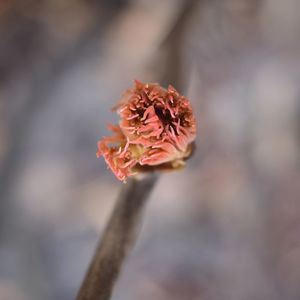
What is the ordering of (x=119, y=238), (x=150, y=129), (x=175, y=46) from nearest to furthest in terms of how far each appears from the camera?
1. (x=150, y=129)
2. (x=119, y=238)
3. (x=175, y=46)

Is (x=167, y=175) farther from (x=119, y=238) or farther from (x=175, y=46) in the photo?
(x=119, y=238)

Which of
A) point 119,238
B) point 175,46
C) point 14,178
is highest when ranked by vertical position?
point 175,46

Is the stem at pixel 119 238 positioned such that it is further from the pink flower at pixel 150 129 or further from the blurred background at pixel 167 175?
the blurred background at pixel 167 175

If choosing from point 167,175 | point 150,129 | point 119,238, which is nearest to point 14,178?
point 167,175

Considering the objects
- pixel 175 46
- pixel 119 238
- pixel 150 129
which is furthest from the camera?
pixel 175 46

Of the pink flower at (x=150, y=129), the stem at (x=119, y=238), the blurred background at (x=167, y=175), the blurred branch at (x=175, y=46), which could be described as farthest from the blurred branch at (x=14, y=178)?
the pink flower at (x=150, y=129)
